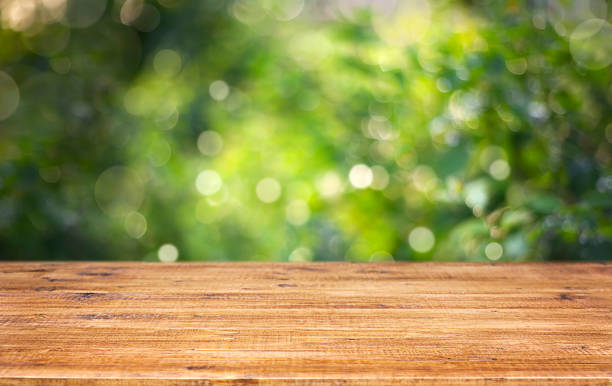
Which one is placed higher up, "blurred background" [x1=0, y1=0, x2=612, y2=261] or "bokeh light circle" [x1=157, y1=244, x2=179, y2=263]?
"blurred background" [x1=0, y1=0, x2=612, y2=261]

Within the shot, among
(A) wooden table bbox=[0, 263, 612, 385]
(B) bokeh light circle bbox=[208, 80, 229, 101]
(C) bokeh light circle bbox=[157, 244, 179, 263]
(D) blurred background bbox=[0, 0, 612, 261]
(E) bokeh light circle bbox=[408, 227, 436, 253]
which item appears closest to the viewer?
(A) wooden table bbox=[0, 263, 612, 385]

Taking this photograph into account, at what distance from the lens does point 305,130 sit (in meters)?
1.42

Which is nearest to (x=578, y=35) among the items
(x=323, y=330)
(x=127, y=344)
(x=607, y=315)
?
(x=607, y=315)

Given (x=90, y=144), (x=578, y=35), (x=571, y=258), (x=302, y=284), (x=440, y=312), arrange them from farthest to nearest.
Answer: (x=90, y=144) < (x=578, y=35) < (x=571, y=258) < (x=302, y=284) < (x=440, y=312)

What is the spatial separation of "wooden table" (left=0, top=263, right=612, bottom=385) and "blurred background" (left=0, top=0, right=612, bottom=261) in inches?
11.8

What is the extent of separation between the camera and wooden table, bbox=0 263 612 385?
1.59 feet

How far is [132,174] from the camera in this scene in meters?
1.75

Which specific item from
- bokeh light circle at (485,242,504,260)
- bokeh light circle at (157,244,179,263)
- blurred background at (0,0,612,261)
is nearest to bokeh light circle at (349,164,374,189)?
blurred background at (0,0,612,261)

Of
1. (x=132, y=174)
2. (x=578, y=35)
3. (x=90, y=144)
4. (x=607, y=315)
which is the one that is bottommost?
(x=132, y=174)

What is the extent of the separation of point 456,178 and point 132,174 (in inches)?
38.1

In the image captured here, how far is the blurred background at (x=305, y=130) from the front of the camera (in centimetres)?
114

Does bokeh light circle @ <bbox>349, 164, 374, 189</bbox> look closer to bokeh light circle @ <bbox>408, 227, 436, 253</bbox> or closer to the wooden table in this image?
bokeh light circle @ <bbox>408, 227, 436, 253</bbox>

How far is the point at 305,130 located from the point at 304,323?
859mm

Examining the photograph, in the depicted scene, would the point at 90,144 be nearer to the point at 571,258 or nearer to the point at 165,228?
the point at 165,228
